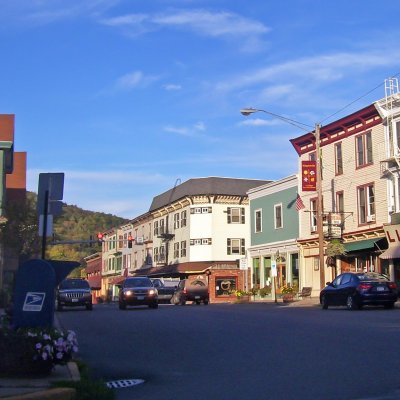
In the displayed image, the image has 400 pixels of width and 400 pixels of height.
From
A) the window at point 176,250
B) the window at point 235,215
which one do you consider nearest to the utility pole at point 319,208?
the window at point 235,215

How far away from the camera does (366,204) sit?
3853 cm

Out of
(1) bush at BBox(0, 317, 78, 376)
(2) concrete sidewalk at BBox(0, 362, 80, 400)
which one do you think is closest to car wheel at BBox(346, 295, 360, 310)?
(2) concrete sidewalk at BBox(0, 362, 80, 400)

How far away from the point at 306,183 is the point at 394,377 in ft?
101

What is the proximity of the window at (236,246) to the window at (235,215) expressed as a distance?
5.95ft

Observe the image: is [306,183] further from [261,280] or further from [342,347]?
[342,347]

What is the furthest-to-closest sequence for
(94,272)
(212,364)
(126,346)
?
(94,272), (126,346), (212,364)

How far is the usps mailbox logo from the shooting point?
920cm

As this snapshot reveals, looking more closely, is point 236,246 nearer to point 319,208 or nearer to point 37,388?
point 319,208

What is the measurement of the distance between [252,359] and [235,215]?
2085 inches

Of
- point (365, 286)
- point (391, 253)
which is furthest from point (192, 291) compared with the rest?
point (365, 286)

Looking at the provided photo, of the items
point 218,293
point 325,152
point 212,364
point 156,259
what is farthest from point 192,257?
point 212,364

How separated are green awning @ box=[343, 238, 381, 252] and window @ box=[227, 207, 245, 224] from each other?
24755 mm

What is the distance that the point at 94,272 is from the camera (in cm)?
10619

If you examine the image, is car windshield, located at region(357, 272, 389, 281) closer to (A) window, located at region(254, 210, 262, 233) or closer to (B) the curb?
(B) the curb
